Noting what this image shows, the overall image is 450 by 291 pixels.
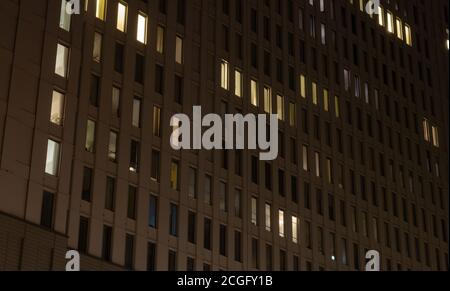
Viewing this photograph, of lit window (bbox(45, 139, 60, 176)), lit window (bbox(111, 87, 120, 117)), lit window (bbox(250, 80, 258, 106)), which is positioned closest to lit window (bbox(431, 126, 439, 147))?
lit window (bbox(250, 80, 258, 106))

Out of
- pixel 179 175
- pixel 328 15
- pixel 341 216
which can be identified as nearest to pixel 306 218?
pixel 341 216

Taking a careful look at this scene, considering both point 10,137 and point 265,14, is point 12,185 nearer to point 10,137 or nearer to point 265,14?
point 10,137

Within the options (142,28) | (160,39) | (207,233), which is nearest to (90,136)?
(142,28)

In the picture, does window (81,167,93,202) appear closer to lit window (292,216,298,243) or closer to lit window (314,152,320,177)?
lit window (292,216,298,243)

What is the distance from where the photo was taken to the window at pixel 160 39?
51522 mm

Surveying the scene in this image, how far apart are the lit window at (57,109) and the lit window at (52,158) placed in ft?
3.62

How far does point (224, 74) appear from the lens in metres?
56.0

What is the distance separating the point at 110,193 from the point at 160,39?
10986mm

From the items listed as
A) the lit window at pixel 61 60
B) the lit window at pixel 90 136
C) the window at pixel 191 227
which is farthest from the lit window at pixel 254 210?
the lit window at pixel 61 60

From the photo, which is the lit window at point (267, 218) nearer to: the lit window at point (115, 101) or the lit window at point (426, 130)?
the lit window at point (115, 101)

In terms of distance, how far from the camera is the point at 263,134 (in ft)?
187

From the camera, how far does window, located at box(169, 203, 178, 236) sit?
48.1 metres

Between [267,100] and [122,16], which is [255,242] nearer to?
[267,100]

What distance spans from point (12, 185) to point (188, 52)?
16952 millimetres
